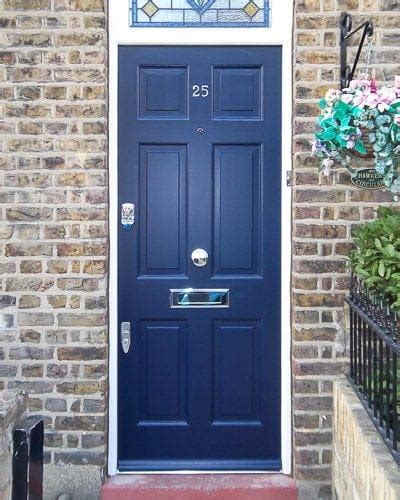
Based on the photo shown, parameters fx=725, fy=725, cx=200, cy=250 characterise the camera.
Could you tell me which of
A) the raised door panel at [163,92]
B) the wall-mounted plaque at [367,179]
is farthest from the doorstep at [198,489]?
the raised door panel at [163,92]

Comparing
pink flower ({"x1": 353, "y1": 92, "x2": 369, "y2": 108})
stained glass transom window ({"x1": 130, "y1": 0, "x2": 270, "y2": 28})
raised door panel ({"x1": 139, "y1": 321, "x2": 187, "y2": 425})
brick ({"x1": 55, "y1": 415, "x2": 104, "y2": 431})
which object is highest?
stained glass transom window ({"x1": 130, "y1": 0, "x2": 270, "y2": 28})

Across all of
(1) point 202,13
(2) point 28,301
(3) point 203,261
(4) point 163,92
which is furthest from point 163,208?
(1) point 202,13

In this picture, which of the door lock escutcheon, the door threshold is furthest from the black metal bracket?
the door threshold

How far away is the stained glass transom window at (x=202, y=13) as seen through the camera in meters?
4.47

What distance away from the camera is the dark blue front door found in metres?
4.45

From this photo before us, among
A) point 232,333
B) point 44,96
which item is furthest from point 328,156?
point 44,96

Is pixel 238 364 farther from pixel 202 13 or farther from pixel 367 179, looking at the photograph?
pixel 202 13

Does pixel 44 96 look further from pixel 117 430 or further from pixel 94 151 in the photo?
pixel 117 430

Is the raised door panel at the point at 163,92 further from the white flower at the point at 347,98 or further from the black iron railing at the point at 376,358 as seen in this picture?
the black iron railing at the point at 376,358

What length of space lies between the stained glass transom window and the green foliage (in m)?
1.49

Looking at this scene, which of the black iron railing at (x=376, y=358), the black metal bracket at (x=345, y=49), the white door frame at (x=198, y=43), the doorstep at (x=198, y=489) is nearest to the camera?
the black iron railing at (x=376, y=358)

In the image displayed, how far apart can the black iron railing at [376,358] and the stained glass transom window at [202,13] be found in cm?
174

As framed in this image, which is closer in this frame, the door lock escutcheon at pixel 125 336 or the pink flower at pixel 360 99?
the pink flower at pixel 360 99

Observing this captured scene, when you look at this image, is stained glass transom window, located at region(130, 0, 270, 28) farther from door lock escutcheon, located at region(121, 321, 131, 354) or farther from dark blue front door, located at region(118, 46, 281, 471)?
door lock escutcheon, located at region(121, 321, 131, 354)
